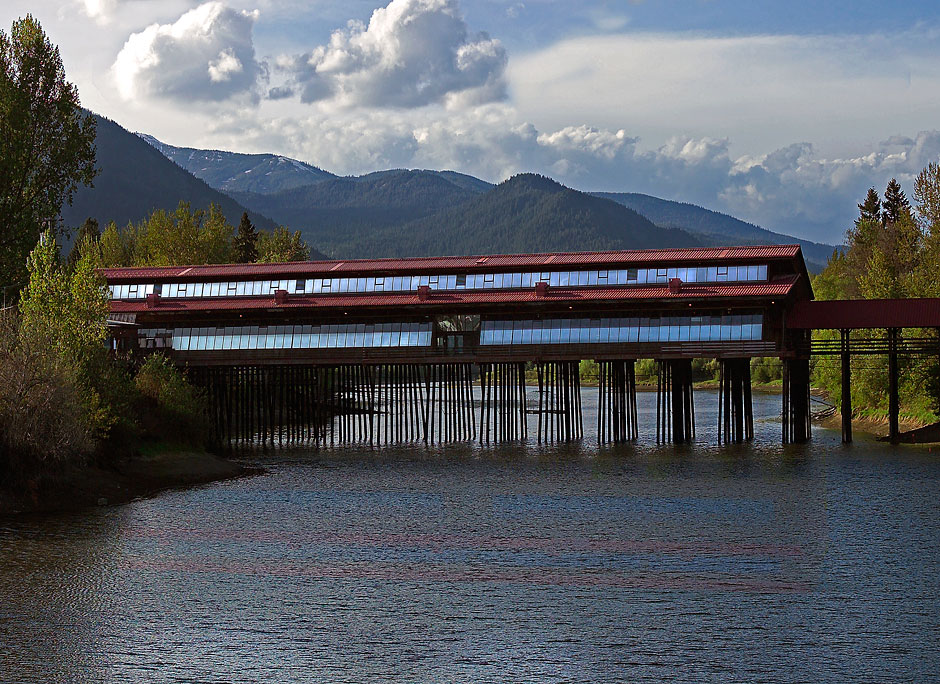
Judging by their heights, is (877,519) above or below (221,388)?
below

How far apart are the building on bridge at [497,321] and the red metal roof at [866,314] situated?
1.13 meters

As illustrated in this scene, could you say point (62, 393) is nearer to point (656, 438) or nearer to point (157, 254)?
point (656, 438)

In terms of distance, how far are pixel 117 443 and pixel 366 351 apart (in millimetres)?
21316

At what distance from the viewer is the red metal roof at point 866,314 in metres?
63.5

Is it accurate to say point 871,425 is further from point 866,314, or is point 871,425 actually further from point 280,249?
point 280,249

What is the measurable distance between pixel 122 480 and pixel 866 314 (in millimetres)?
42423

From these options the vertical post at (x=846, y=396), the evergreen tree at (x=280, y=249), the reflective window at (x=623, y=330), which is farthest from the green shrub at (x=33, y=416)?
the evergreen tree at (x=280, y=249)

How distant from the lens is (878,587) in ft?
97.0

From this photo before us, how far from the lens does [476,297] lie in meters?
69.1

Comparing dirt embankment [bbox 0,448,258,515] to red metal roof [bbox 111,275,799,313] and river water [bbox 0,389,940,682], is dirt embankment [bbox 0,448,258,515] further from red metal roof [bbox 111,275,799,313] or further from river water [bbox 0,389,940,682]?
red metal roof [bbox 111,275,799,313]

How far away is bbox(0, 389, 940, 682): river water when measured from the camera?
2386 centimetres

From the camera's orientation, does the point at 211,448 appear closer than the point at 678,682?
No

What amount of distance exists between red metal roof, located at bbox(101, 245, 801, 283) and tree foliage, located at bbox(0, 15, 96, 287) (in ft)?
63.3

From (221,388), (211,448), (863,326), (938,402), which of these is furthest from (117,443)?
(938,402)
